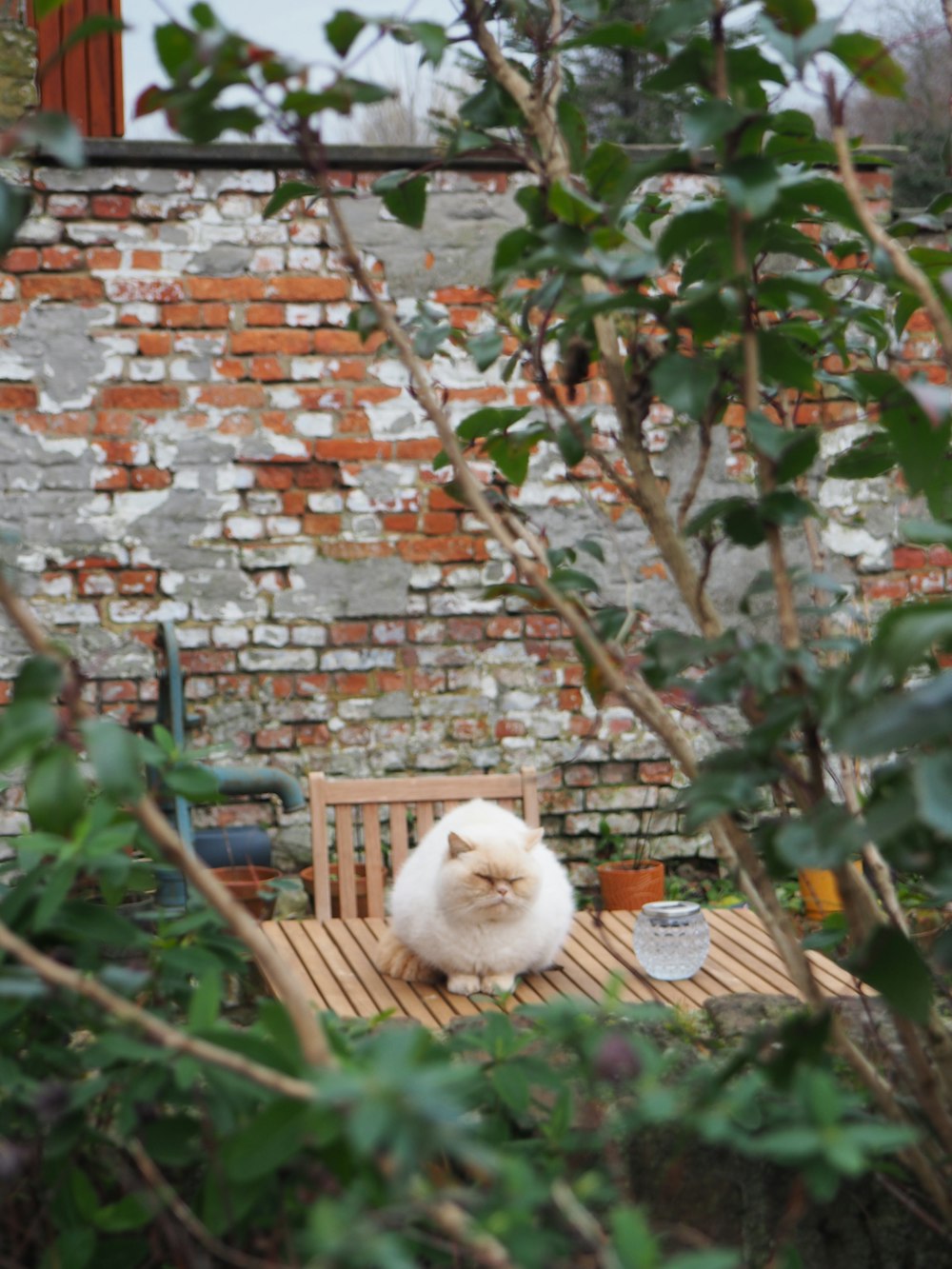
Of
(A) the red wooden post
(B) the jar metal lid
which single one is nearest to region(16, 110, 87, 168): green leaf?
(B) the jar metal lid

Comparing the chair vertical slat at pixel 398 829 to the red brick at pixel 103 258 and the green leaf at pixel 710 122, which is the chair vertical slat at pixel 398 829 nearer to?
the red brick at pixel 103 258

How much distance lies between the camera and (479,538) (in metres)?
4.61

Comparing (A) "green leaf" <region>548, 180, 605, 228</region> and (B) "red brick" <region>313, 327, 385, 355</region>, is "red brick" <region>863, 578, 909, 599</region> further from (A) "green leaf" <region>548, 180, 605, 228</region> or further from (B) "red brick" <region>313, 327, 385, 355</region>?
(A) "green leaf" <region>548, 180, 605, 228</region>

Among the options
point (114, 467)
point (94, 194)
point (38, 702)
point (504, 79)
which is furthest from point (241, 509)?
point (38, 702)

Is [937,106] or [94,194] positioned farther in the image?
[937,106]

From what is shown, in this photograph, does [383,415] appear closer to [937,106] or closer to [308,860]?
[308,860]

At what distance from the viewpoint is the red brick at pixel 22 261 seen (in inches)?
170

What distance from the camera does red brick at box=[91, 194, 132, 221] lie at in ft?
14.4

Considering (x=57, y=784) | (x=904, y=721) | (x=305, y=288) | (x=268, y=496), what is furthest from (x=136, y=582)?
(x=904, y=721)

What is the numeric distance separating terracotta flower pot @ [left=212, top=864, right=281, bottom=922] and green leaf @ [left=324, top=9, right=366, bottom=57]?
2771mm

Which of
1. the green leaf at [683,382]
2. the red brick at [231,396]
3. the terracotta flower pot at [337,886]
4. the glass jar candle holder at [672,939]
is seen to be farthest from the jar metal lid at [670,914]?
the red brick at [231,396]

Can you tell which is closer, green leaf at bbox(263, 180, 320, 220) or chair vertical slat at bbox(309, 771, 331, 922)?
green leaf at bbox(263, 180, 320, 220)

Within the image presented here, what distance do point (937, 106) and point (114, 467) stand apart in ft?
26.4

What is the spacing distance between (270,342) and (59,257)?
73cm
